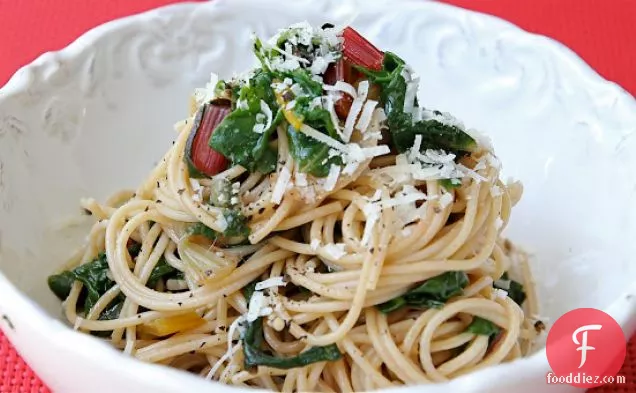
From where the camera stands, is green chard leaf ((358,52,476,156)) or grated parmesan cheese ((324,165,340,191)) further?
green chard leaf ((358,52,476,156))

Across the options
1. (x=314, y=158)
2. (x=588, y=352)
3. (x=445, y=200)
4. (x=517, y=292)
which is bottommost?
(x=517, y=292)

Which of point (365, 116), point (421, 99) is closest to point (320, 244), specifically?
point (365, 116)

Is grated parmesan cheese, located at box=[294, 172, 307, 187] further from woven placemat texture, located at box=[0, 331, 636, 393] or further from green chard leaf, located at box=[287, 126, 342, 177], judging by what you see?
woven placemat texture, located at box=[0, 331, 636, 393]

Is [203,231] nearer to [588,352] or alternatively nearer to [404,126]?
[404,126]

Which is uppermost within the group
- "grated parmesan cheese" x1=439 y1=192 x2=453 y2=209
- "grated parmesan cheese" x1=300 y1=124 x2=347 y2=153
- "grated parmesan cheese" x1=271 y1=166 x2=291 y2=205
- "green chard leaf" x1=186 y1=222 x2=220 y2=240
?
"grated parmesan cheese" x1=300 y1=124 x2=347 y2=153

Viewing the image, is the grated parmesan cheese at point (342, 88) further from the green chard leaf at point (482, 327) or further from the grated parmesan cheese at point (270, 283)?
the green chard leaf at point (482, 327)

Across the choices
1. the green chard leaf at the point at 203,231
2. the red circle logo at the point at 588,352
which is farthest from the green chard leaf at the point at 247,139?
the red circle logo at the point at 588,352

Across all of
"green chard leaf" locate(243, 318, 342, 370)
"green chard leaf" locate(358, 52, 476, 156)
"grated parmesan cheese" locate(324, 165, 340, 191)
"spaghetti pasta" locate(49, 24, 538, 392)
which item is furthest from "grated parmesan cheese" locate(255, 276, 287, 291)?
"green chard leaf" locate(358, 52, 476, 156)
